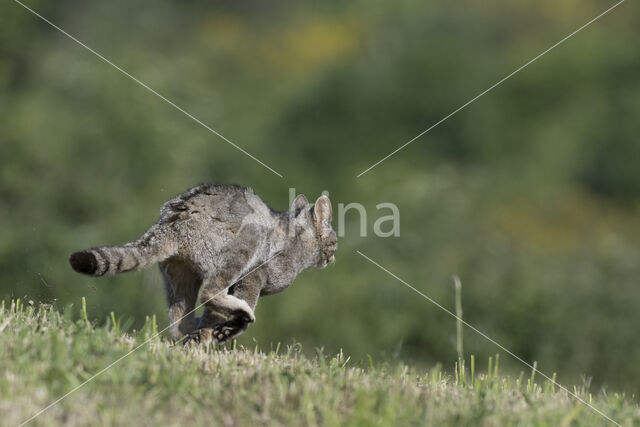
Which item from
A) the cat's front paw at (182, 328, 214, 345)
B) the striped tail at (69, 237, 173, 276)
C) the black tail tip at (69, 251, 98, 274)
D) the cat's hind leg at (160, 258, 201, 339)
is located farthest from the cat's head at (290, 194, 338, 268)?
the black tail tip at (69, 251, 98, 274)

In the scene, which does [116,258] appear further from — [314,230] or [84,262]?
[314,230]

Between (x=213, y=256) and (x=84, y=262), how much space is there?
1353 millimetres

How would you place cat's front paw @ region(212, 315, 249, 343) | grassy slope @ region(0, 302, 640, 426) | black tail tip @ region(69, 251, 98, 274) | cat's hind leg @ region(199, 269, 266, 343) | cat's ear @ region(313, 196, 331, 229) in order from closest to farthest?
grassy slope @ region(0, 302, 640, 426)
black tail tip @ region(69, 251, 98, 274)
cat's hind leg @ region(199, 269, 266, 343)
cat's front paw @ region(212, 315, 249, 343)
cat's ear @ region(313, 196, 331, 229)

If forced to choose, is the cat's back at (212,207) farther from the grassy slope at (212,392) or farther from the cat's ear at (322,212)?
the grassy slope at (212,392)

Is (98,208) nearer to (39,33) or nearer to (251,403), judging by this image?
(39,33)

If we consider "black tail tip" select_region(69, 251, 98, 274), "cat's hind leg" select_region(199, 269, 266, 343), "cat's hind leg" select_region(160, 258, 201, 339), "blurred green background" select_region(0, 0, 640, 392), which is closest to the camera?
"black tail tip" select_region(69, 251, 98, 274)

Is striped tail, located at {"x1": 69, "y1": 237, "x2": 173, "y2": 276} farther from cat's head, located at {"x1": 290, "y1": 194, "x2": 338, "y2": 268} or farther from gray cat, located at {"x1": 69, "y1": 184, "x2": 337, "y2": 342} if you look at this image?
cat's head, located at {"x1": 290, "y1": 194, "x2": 338, "y2": 268}

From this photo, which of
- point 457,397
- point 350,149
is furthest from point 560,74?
point 457,397

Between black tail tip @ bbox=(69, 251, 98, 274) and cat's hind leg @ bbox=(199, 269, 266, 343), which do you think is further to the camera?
cat's hind leg @ bbox=(199, 269, 266, 343)

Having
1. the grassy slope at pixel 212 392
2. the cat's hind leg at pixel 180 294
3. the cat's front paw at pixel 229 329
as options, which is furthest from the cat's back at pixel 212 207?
the grassy slope at pixel 212 392

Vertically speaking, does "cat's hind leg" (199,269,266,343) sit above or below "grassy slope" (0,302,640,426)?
above

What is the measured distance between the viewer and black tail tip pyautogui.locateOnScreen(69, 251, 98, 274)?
653 centimetres

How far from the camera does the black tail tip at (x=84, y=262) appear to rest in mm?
6534

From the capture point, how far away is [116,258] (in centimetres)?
701
